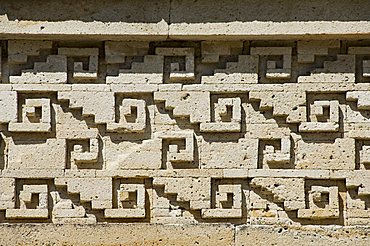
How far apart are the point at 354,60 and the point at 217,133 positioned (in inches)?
46.8

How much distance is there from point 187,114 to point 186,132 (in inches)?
5.4

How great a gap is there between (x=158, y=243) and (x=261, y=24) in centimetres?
188

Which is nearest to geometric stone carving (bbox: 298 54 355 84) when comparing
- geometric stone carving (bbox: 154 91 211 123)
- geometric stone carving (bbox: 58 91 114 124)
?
geometric stone carving (bbox: 154 91 211 123)

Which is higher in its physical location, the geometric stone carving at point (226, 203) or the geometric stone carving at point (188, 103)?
the geometric stone carving at point (188, 103)

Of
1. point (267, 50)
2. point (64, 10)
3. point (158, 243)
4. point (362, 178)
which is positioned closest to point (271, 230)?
point (158, 243)

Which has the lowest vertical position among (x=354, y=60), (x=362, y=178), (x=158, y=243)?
(x=158, y=243)

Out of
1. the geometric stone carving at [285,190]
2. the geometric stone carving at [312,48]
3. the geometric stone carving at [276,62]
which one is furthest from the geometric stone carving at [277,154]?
the geometric stone carving at [312,48]

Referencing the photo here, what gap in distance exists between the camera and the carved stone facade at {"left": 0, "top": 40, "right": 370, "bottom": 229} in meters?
6.42

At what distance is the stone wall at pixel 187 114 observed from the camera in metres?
6.43

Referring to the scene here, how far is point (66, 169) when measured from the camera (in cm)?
650

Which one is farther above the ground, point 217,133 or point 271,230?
point 217,133

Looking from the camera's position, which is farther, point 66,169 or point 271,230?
point 66,169

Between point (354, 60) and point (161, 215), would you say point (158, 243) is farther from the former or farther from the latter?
point (354, 60)

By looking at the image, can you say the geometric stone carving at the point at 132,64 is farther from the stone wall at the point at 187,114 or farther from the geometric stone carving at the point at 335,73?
the geometric stone carving at the point at 335,73
